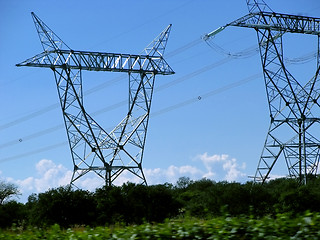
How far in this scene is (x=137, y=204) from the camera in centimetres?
3538

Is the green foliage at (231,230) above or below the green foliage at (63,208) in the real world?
below

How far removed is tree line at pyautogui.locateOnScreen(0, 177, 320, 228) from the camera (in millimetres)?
34438

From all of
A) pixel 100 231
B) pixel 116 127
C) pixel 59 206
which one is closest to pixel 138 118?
pixel 116 127

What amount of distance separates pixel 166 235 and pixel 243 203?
31.3 m

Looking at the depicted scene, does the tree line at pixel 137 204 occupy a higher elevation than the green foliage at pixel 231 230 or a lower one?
higher

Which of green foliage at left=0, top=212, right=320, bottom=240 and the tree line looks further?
the tree line

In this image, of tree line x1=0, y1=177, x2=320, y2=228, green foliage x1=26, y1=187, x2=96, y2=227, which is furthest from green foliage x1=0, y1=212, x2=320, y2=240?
green foliage x1=26, y1=187, x2=96, y2=227

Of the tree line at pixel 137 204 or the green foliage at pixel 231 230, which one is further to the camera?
the tree line at pixel 137 204

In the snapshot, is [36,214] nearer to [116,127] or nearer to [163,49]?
[116,127]

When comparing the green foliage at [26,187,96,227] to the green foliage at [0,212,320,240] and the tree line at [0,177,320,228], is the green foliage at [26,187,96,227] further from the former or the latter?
the green foliage at [0,212,320,240]

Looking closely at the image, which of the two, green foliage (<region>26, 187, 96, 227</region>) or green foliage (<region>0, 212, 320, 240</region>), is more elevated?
green foliage (<region>26, 187, 96, 227</region>)

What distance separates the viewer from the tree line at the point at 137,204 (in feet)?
113

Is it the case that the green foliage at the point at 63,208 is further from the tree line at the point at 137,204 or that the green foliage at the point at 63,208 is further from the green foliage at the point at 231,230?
the green foliage at the point at 231,230

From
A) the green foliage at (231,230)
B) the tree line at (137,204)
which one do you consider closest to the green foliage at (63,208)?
the tree line at (137,204)
